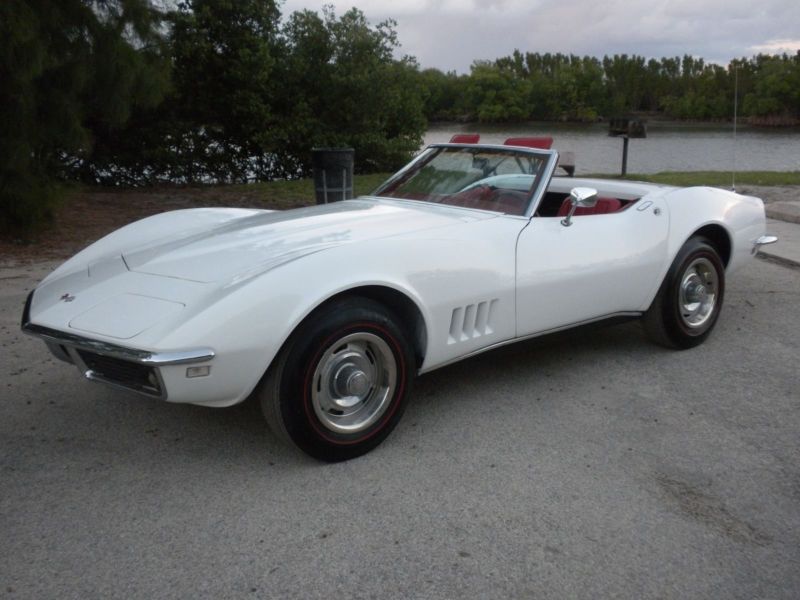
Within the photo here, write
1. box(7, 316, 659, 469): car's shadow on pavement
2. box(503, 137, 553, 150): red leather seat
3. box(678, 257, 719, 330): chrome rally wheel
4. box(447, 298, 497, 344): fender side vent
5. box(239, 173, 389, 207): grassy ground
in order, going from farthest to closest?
box(239, 173, 389, 207): grassy ground < box(503, 137, 553, 150): red leather seat < box(678, 257, 719, 330): chrome rally wheel < box(447, 298, 497, 344): fender side vent < box(7, 316, 659, 469): car's shadow on pavement

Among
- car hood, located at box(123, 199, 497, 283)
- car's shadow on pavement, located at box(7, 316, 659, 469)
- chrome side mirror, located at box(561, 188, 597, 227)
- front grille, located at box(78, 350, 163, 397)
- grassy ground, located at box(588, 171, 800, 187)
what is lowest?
car's shadow on pavement, located at box(7, 316, 659, 469)

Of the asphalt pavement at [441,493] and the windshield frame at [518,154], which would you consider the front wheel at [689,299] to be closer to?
the asphalt pavement at [441,493]

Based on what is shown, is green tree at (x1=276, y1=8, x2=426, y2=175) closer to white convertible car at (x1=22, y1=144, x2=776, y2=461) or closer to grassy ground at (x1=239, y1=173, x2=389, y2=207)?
grassy ground at (x1=239, y1=173, x2=389, y2=207)

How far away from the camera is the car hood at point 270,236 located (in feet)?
10.2

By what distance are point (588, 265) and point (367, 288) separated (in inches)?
52.9

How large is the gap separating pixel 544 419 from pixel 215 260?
5.47 feet

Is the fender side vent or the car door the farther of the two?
the car door

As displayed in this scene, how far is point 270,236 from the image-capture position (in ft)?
11.3

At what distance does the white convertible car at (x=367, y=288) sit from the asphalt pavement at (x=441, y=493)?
0.98 feet

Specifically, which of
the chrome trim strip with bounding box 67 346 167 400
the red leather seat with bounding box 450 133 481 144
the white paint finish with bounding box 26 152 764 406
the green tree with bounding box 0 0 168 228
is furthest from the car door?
the green tree with bounding box 0 0 168 228

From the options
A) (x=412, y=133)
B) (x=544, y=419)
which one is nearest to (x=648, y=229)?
(x=544, y=419)

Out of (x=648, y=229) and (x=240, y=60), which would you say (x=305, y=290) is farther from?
(x=240, y=60)

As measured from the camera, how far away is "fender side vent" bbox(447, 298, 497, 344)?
11.2ft

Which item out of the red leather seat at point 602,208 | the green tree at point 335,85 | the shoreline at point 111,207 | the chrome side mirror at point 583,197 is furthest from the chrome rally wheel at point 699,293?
the green tree at point 335,85
